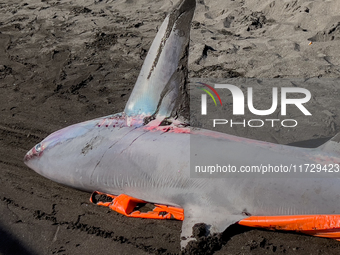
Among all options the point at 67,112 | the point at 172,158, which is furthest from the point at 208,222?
the point at 67,112

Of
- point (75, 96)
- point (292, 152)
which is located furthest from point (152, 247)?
point (75, 96)

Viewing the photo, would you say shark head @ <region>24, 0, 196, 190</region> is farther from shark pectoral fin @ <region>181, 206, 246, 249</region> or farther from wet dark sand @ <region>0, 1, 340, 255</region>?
shark pectoral fin @ <region>181, 206, 246, 249</region>

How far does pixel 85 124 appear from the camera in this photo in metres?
3.80

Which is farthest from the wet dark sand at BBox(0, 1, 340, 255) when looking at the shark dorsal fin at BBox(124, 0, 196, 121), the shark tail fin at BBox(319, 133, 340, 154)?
the shark dorsal fin at BBox(124, 0, 196, 121)

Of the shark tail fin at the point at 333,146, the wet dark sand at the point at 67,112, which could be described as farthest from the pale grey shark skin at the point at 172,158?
the wet dark sand at the point at 67,112

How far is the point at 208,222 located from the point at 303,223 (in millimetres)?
→ 713

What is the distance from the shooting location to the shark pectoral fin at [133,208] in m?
3.29

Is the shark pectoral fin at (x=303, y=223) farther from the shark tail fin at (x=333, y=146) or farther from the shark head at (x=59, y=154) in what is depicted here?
the shark head at (x=59, y=154)

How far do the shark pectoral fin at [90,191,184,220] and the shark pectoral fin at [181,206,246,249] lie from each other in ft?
0.70

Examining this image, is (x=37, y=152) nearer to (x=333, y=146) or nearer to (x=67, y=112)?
(x=67, y=112)

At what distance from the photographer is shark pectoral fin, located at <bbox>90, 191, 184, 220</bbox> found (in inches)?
129

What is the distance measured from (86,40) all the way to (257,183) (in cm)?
540

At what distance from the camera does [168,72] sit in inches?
145

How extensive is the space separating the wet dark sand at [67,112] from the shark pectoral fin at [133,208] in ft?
0.17
